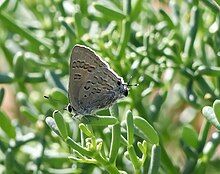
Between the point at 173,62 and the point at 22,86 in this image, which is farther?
the point at 22,86

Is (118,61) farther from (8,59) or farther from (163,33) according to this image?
(8,59)

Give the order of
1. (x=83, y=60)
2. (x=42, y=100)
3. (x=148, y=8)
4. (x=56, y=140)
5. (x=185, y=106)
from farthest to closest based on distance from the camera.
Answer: (x=185, y=106) < (x=42, y=100) < (x=148, y=8) < (x=56, y=140) < (x=83, y=60)

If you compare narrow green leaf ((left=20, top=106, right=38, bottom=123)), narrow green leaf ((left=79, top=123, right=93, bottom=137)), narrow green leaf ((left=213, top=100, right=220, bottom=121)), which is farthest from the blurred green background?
narrow green leaf ((left=213, top=100, right=220, bottom=121))

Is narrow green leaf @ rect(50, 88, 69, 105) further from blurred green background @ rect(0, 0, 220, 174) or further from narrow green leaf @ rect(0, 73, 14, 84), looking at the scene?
narrow green leaf @ rect(0, 73, 14, 84)

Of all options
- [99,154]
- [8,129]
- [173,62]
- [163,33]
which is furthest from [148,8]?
[99,154]

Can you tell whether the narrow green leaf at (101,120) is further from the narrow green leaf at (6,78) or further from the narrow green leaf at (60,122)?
the narrow green leaf at (6,78)

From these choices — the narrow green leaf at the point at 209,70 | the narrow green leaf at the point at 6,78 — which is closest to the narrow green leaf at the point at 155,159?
the narrow green leaf at the point at 209,70

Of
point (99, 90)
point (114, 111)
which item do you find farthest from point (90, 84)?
point (114, 111)
